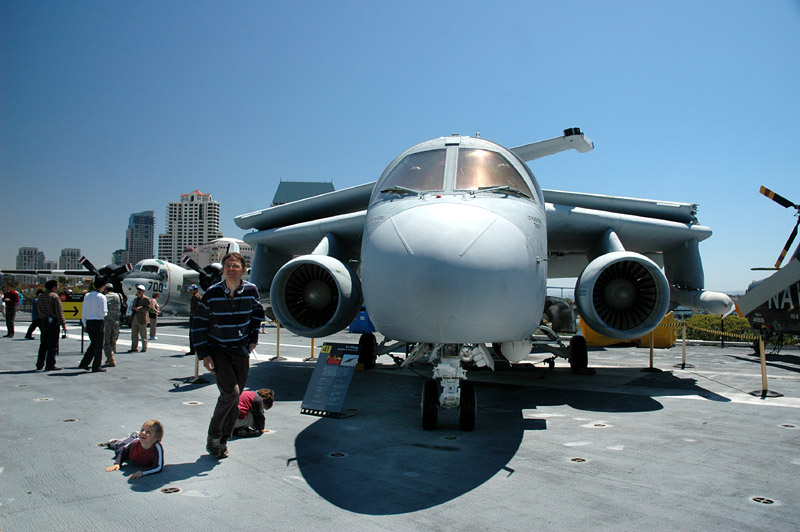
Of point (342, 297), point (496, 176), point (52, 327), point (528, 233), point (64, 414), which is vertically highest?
point (496, 176)

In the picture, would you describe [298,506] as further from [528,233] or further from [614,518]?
[528,233]

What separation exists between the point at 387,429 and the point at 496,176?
332cm

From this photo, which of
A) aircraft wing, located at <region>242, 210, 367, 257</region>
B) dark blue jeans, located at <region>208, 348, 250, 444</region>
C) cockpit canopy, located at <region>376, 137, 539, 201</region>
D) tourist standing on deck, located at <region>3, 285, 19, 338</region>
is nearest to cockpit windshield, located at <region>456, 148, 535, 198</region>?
cockpit canopy, located at <region>376, 137, 539, 201</region>

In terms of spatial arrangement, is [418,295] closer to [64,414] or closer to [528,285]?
[528,285]

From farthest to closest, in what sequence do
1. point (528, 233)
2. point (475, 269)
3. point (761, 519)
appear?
point (528, 233)
point (475, 269)
point (761, 519)

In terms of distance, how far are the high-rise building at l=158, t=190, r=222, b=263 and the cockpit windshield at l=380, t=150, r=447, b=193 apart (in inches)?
7381

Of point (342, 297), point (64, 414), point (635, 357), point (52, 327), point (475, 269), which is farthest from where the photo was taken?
point (635, 357)

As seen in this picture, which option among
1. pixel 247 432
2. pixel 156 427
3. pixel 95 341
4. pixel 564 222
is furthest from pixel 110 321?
pixel 564 222

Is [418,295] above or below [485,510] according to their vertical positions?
above

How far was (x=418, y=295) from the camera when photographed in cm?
472

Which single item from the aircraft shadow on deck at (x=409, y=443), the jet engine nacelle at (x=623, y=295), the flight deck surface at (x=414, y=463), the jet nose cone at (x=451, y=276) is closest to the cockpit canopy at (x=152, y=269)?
the flight deck surface at (x=414, y=463)

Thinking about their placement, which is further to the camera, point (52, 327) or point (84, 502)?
point (52, 327)

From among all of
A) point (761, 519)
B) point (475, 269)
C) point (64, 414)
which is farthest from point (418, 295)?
point (64, 414)

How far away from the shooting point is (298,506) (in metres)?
3.55
